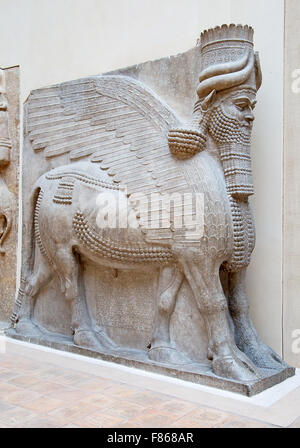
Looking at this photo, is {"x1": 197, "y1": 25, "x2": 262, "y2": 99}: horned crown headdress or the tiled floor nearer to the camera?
the tiled floor

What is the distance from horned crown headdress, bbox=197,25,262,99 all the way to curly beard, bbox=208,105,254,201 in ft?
0.52

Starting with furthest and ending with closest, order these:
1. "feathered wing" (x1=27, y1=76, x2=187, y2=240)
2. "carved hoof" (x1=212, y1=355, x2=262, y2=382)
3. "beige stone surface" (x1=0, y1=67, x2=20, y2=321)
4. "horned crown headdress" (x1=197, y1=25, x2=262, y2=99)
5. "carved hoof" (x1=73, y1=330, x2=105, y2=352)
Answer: "beige stone surface" (x1=0, y1=67, x2=20, y2=321) → "carved hoof" (x1=73, y1=330, x2=105, y2=352) → "feathered wing" (x1=27, y1=76, x2=187, y2=240) → "horned crown headdress" (x1=197, y1=25, x2=262, y2=99) → "carved hoof" (x1=212, y1=355, x2=262, y2=382)

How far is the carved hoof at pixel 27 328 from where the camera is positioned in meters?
3.55

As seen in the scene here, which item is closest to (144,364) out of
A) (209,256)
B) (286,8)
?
(209,256)

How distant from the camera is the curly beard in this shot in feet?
9.11

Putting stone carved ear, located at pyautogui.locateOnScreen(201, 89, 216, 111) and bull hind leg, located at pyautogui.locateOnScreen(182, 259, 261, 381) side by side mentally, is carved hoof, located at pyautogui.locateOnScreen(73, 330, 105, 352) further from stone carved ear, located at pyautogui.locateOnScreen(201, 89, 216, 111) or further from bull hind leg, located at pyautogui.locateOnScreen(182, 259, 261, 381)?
stone carved ear, located at pyautogui.locateOnScreen(201, 89, 216, 111)

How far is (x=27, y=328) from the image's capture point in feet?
11.8

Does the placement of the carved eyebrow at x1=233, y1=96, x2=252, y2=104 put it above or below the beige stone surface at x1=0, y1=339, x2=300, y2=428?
above

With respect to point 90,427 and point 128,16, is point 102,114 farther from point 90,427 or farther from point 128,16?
point 90,427

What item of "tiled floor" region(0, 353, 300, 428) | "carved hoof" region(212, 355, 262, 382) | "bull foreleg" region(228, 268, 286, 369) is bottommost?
"tiled floor" region(0, 353, 300, 428)

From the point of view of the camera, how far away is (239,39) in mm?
2719

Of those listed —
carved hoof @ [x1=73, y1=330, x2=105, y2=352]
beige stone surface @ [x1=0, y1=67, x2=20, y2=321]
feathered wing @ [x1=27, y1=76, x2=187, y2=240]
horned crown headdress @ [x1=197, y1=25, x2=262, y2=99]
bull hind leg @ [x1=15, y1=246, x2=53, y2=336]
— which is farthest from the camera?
beige stone surface @ [x1=0, y1=67, x2=20, y2=321]

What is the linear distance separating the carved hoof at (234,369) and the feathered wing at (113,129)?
1.03 m

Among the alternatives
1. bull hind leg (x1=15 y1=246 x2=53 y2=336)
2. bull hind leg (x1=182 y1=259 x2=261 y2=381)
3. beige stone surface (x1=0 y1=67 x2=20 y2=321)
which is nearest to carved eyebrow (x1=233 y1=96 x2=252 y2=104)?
bull hind leg (x1=182 y1=259 x2=261 y2=381)
